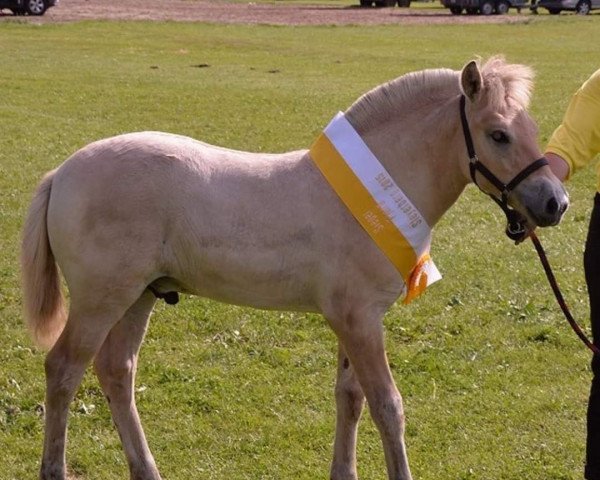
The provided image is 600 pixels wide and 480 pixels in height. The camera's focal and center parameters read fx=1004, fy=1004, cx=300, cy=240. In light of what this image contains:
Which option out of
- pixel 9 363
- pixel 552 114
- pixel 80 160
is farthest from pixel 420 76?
pixel 552 114

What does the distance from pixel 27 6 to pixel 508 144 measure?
34592 millimetres

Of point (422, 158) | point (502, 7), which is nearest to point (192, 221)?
point (422, 158)

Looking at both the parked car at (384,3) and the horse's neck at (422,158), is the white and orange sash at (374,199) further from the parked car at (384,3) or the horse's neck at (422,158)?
the parked car at (384,3)

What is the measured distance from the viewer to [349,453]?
5281 mm

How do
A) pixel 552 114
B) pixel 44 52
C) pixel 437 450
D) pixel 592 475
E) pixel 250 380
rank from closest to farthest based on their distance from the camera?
1. pixel 592 475
2. pixel 437 450
3. pixel 250 380
4. pixel 552 114
5. pixel 44 52

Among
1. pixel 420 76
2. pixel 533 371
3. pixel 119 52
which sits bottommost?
pixel 119 52

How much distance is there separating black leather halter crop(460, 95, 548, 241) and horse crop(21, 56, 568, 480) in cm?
1

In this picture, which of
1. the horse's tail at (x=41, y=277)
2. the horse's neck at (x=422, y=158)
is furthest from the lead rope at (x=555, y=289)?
the horse's tail at (x=41, y=277)

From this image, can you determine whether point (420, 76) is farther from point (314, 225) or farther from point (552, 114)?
point (552, 114)

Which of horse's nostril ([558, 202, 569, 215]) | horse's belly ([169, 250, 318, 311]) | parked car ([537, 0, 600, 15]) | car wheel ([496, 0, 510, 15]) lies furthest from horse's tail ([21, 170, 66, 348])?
parked car ([537, 0, 600, 15])

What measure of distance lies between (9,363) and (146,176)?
8.51 feet

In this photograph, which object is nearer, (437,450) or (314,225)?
(314,225)

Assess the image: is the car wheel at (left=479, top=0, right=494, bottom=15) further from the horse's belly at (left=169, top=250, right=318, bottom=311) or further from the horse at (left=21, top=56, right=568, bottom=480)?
the horse's belly at (left=169, top=250, right=318, bottom=311)

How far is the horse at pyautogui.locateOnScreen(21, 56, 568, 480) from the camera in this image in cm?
473
